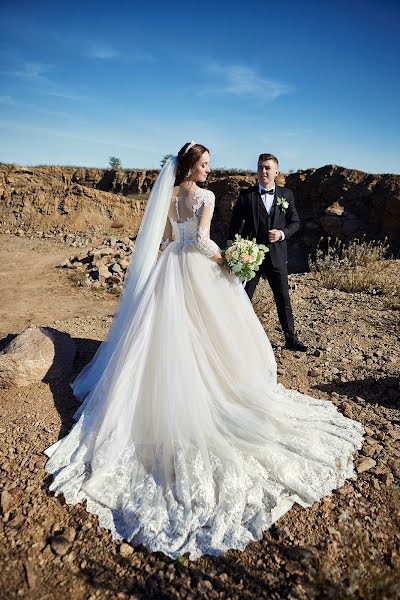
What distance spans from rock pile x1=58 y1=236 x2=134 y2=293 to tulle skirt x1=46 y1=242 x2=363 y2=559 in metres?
5.63

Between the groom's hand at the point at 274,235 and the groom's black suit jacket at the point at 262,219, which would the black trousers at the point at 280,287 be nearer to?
the groom's black suit jacket at the point at 262,219

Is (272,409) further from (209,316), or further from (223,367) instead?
(209,316)

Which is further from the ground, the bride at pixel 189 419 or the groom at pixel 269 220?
the groom at pixel 269 220

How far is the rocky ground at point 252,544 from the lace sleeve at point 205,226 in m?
1.84

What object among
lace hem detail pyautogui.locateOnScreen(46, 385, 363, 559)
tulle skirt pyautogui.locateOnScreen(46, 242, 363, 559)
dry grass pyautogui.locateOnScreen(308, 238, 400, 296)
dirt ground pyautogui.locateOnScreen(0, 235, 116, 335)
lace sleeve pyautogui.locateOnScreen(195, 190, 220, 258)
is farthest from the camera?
dry grass pyautogui.locateOnScreen(308, 238, 400, 296)

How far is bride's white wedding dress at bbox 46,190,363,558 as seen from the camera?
8.08 feet

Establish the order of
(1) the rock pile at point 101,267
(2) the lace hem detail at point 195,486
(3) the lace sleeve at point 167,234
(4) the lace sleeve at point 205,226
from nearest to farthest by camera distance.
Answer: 1. (2) the lace hem detail at point 195,486
2. (4) the lace sleeve at point 205,226
3. (3) the lace sleeve at point 167,234
4. (1) the rock pile at point 101,267

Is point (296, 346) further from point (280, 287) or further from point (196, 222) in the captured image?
point (196, 222)

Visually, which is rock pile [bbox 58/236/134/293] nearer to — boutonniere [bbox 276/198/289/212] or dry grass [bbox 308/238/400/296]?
dry grass [bbox 308/238/400/296]

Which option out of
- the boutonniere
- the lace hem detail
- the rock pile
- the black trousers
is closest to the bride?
the lace hem detail

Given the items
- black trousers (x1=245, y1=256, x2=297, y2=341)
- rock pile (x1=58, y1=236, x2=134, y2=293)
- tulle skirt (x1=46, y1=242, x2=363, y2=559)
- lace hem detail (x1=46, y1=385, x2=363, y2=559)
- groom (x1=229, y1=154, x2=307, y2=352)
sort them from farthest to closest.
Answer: rock pile (x1=58, y1=236, x2=134, y2=293), black trousers (x1=245, y1=256, x2=297, y2=341), groom (x1=229, y1=154, x2=307, y2=352), tulle skirt (x1=46, y1=242, x2=363, y2=559), lace hem detail (x1=46, y1=385, x2=363, y2=559)

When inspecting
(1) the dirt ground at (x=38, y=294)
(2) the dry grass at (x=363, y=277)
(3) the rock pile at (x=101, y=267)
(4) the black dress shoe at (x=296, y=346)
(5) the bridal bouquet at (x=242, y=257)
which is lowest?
(1) the dirt ground at (x=38, y=294)

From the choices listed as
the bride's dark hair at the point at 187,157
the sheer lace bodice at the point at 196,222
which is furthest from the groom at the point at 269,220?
the bride's dark hair at the point at 187,157

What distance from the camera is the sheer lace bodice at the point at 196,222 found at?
3236 mm
